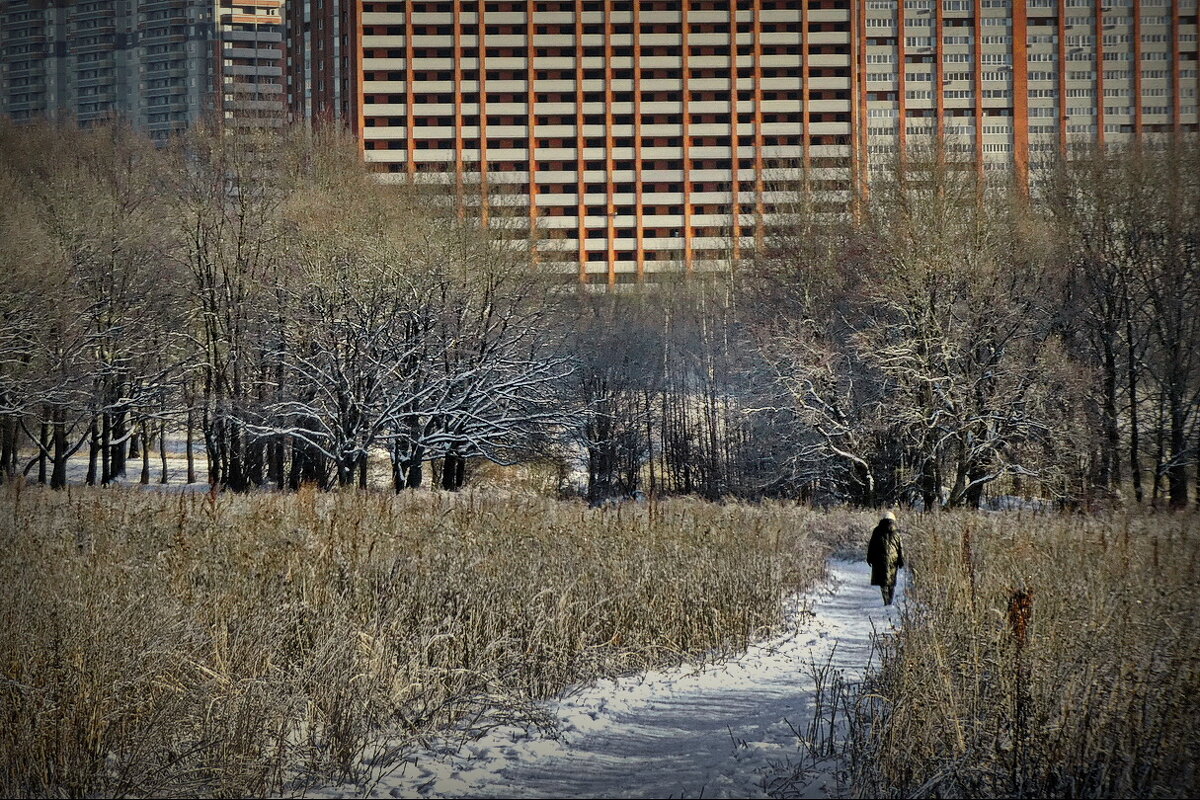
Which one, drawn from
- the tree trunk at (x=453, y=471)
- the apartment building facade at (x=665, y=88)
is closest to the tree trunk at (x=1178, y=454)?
the tree trunk at (x=453, y=471)

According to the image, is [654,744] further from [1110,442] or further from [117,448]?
[117,448]

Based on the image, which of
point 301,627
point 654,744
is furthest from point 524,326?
point 654,744

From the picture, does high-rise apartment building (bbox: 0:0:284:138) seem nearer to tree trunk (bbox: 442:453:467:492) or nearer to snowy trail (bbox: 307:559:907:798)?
tree trunk (bbox: 442:453:467:492)

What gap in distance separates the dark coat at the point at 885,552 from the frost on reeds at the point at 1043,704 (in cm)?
471

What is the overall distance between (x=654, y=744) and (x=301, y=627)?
2.62 m

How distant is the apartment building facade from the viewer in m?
75.3

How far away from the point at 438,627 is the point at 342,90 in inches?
3099

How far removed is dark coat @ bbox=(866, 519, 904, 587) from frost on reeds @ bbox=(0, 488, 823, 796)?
40.1 inches

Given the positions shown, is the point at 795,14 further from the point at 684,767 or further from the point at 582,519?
the point at 684,767

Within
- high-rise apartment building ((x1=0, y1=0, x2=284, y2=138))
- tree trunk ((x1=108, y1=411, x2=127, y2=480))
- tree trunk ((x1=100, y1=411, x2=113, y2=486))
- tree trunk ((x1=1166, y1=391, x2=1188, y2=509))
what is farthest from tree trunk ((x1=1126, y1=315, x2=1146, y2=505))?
high-rise apartment building ((x1=0, y1=0, x2=284, y2=138))

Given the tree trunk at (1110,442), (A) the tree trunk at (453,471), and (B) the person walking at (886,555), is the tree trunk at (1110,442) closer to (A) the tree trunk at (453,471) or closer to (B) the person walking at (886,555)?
(B) the person walking at (886,555)

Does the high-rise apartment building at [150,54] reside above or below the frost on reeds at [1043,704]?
above

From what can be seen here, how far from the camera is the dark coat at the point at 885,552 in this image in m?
12.2

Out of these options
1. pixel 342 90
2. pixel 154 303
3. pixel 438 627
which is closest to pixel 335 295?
pixel 154 303
